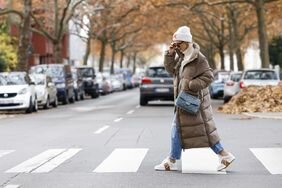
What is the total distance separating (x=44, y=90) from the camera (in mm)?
29656

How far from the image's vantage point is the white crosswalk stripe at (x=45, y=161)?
1042cm

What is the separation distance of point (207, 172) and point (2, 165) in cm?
318

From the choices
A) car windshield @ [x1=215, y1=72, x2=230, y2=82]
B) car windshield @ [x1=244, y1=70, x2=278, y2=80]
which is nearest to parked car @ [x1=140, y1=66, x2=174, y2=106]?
car windshield @ [x1=244, y1=70, x2=278, y2=80]

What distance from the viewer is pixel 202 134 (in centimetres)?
959

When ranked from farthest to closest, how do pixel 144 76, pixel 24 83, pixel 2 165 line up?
pixel 144 76 < pixel 24 83 < pixel 2 165

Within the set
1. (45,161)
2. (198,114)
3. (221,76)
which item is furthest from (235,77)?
(198,114)

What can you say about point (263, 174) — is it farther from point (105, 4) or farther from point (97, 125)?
point (105, 4)

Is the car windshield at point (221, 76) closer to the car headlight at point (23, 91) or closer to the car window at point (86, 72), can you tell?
the car window at point (86, 72)

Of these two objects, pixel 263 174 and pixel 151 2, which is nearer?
pixel 263 174

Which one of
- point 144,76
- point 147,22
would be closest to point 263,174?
point 144,76

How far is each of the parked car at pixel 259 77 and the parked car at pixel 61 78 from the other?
31.2ft

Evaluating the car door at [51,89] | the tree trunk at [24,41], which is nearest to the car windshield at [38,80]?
the car door at [51,89]

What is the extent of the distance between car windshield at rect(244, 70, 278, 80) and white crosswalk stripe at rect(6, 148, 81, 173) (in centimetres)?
1693

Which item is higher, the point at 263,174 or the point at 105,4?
the point at 105,4
